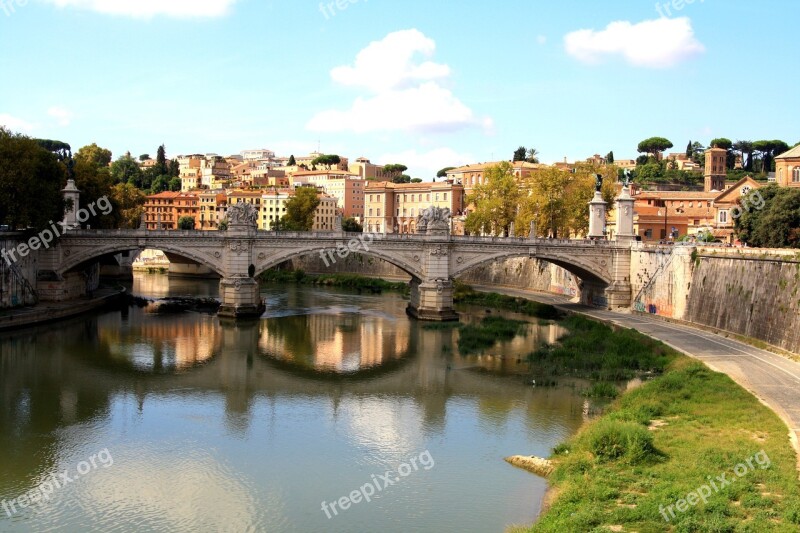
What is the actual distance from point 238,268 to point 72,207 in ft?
28.3

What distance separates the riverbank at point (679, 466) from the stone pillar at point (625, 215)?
63.4ft

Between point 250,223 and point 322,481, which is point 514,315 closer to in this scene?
point 250,223

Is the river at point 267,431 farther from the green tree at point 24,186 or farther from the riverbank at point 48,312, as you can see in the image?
the green tree at point 24,186

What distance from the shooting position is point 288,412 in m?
21.0

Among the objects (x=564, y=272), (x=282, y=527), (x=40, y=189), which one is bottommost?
(x=282, y=527)

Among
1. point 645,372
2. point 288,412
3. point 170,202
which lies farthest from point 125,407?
point 170,202

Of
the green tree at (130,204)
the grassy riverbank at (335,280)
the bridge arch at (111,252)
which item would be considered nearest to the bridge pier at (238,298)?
the bridge arch at (111,252)

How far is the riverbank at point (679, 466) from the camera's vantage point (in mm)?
12195

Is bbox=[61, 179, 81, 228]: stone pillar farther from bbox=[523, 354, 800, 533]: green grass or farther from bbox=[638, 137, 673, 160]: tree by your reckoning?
bbox=[638, 137, 673, 160]: tree

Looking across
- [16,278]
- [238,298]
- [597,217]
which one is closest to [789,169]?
[597,217]

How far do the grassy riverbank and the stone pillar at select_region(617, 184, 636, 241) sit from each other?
1617 centimetres

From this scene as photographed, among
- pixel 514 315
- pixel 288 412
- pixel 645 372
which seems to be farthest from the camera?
pixel 514 315

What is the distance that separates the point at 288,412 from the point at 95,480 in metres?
6.30

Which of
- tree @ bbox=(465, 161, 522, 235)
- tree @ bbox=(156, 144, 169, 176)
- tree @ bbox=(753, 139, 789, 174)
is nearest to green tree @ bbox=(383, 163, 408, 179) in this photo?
tree @ bbox=(156, 144, 169, 176)
